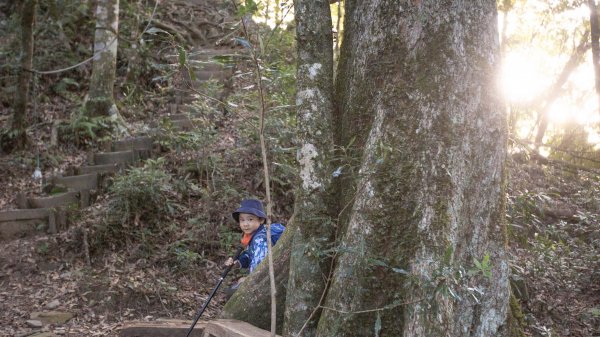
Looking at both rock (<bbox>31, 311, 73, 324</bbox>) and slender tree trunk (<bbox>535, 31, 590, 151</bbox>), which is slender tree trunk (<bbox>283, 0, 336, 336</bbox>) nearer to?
rock (<bbox>31, 311, 73, 324</bbox>)

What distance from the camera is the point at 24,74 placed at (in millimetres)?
10695

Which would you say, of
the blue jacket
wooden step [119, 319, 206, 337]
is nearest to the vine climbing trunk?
wooden step [119, 319, 206, 337]

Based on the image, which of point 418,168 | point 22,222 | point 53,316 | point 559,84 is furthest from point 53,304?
point 559,84

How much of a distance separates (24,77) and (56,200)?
9.54 feet

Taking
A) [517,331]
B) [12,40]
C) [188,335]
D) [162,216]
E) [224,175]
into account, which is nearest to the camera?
[517,331]

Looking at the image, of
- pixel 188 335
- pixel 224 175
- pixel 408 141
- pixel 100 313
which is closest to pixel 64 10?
pixel 224 175

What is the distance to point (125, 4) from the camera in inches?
583

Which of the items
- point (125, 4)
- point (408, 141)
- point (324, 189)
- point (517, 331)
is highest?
point (125, 4)

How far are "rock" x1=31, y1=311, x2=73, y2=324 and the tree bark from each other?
4.14 metres

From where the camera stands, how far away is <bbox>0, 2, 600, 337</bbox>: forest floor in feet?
20.4

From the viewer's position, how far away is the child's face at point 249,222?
237 inches

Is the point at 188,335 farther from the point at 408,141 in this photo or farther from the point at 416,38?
the point at 416,38

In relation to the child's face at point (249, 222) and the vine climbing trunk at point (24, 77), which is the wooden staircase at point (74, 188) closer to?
the vine climbing trunk at point (24, 77)

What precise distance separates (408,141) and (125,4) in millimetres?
12732
